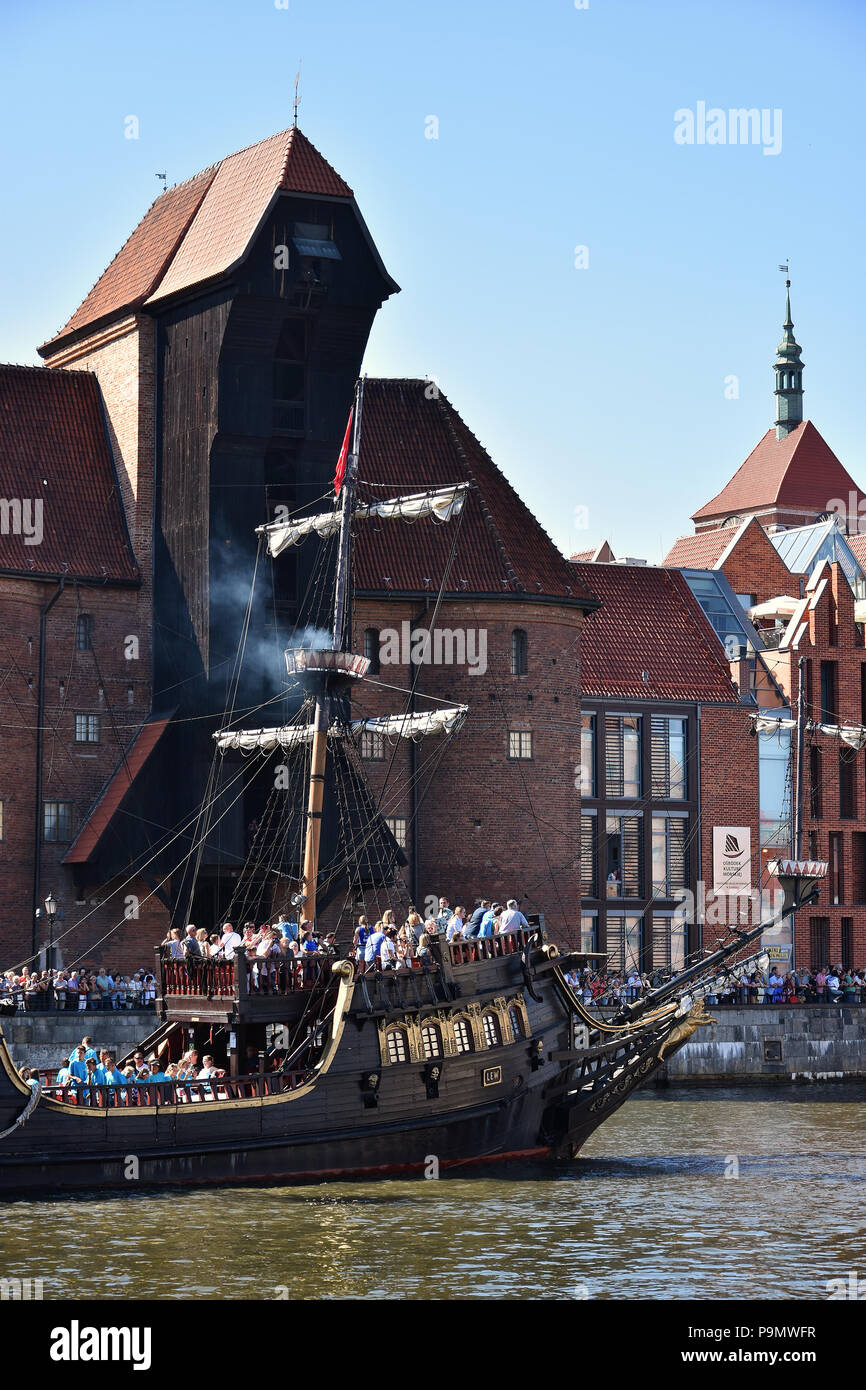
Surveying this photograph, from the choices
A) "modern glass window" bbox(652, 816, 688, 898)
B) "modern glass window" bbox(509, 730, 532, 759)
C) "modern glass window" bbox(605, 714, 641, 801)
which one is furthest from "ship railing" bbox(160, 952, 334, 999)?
"modern glass window" bbox(652, 816, 688, 898)

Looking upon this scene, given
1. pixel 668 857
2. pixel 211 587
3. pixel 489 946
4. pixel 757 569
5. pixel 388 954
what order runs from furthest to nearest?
1. pixel 757 569
2. pixel 668 857
3. pixel 211 587
4. pixel 489 946
5. pixel 388 954

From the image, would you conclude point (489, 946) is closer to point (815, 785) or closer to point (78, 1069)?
point (78, 1069)

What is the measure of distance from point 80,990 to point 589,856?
20816 millimetres

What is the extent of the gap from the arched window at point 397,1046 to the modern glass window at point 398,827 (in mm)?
23752

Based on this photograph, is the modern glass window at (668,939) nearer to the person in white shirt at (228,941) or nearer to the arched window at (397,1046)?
the person in white shirt at (228,941)

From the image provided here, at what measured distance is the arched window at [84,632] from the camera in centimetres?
5972

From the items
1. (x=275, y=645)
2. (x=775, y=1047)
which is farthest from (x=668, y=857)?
(x=275, y=645)

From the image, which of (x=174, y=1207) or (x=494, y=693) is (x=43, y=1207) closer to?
(x=174, y=1207)

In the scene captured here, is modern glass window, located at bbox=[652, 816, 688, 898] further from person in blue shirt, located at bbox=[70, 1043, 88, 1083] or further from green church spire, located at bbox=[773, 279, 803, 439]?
green church spire, located at bbox=[773, 279, 803, 439]

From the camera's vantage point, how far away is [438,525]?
212ft

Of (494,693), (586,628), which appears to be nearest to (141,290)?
(494,693)

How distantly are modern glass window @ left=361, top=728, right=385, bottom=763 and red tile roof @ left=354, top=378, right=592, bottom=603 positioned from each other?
4072 mm

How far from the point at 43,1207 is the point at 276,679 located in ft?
85.3

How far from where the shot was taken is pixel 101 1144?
34.6 m
